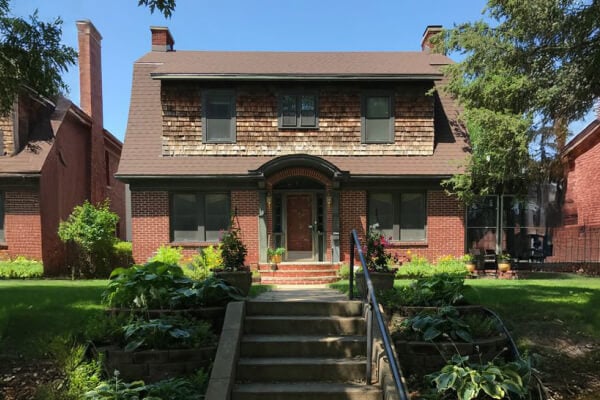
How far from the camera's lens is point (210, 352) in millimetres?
4812

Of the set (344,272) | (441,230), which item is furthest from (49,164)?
(441,230)

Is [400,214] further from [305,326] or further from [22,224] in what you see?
[22,224]

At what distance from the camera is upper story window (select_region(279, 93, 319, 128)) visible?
1288cm

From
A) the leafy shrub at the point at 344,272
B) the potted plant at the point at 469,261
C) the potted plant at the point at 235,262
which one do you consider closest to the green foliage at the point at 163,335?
the potted plant at the point at 235,262

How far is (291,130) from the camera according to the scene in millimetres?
12844

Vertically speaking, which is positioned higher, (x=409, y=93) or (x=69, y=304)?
(x=409, y=93)

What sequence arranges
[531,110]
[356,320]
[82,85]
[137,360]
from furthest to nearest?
[82,85] → [531,110] → [356,320] → [137,360]

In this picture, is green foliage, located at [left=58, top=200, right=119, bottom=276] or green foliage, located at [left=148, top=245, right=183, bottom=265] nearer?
green foliage, located at [left=148, top=245, right=183, bottom=265]

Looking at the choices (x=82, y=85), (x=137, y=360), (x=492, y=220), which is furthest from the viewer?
(x=82, y=85)

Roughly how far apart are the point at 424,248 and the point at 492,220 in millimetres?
2597

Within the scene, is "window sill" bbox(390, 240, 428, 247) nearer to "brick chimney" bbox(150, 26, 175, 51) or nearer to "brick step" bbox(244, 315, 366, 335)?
"brick step" bbox(244, 315, 366, 335)

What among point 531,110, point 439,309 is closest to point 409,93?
point 531,110

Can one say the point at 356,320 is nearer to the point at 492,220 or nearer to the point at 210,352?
the point at 210,352

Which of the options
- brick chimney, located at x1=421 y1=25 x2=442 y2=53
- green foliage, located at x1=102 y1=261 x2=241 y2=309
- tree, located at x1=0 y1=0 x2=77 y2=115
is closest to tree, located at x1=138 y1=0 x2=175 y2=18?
tree, located at x1=0 y1=0 x2=77 y2=115
